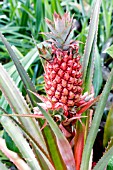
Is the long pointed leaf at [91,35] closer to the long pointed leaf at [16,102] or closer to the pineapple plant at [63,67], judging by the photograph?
the pineapple plant at [63,67]

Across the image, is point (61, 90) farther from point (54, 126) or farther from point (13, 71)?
point (13, 71)

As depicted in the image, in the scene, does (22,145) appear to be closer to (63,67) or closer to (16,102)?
(16,102)

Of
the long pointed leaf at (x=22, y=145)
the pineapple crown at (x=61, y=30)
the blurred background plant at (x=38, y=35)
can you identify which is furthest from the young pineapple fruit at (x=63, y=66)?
the blurred background plant at (x=38, y=35)

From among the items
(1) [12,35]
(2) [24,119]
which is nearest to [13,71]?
(1) [12,35]

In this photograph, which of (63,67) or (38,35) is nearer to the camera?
(63,67)

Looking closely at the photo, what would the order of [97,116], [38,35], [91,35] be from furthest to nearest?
1. [38,35]
2. [91,35]
3. [97,116]

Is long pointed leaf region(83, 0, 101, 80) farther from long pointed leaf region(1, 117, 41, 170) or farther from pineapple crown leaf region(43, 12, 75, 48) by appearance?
long pointed leaf region(1, 117, 41, 170)

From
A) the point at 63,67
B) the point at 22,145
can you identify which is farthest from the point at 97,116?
the point at 22,145
